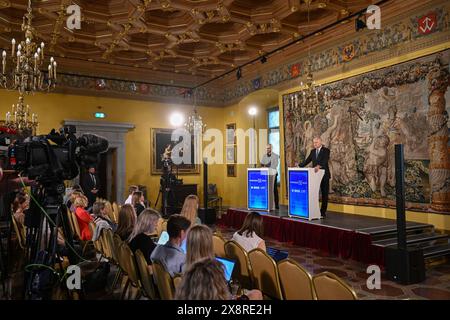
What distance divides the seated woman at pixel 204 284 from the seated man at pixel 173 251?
0.99m

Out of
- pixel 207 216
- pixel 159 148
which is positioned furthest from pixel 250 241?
pixel 159 148

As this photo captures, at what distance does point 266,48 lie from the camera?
8688 mm

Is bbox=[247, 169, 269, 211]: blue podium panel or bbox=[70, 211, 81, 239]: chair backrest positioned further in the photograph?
bbox=[247, 169, 269, 211]: blue podium panel

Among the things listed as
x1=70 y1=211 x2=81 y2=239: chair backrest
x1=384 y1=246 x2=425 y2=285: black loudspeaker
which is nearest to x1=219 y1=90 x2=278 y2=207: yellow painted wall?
x1=70 y1=211 x2=81 y2=239: chair backrest

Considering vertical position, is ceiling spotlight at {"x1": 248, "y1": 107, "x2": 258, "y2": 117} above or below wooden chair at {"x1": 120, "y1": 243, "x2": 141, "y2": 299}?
above

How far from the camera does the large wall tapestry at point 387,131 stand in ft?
18.6

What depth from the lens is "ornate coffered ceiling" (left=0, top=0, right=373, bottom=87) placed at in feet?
21.5

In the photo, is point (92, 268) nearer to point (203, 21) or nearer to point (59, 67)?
point (203, 21)

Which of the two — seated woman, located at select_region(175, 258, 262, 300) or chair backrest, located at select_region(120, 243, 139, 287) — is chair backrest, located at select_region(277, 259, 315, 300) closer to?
seated woman, located at select_region(175, 258, 262, 300)

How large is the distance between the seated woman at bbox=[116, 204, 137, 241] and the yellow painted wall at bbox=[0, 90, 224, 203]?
21.2 ft

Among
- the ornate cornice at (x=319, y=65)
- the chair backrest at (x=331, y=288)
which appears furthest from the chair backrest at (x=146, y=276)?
the ornate cornice at (x=319, y=65)

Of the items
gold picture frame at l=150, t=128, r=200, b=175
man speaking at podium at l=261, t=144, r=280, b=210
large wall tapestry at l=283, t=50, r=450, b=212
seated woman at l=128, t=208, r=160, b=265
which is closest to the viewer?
seated woman at l=128, t=208, r=160, b=265

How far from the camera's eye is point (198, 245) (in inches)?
93.6
